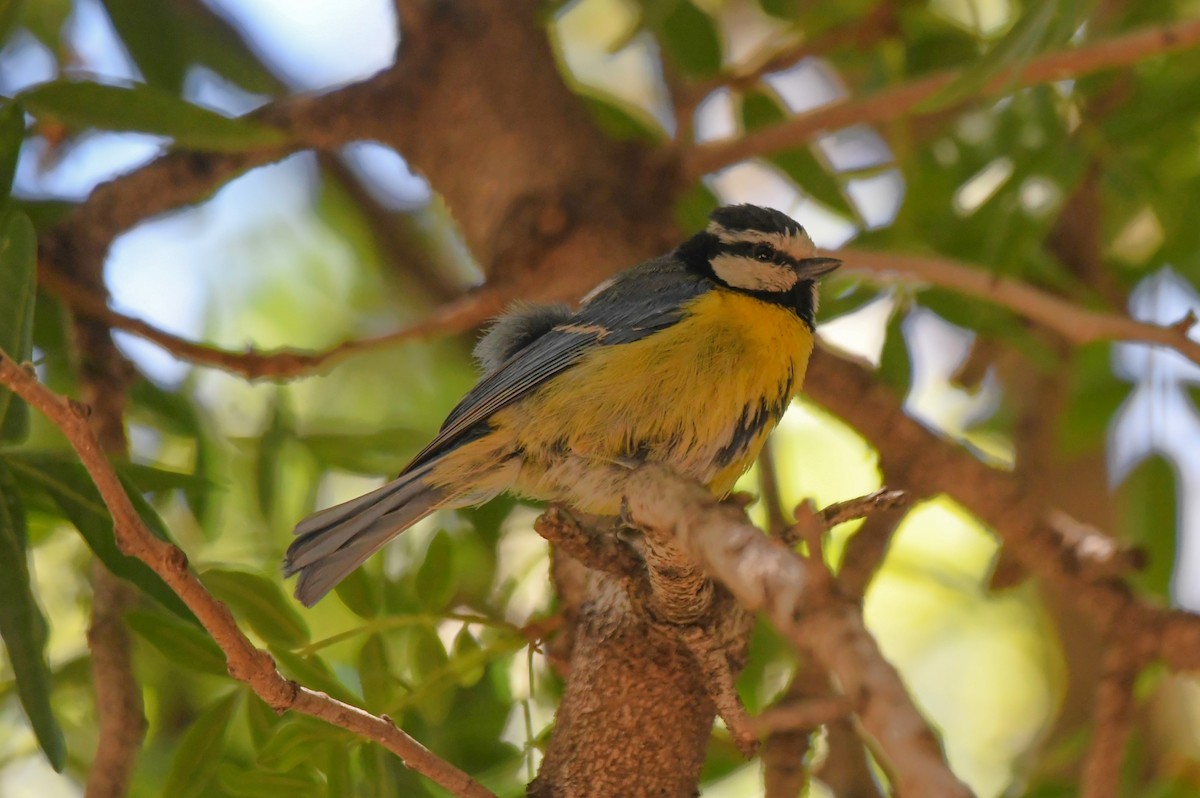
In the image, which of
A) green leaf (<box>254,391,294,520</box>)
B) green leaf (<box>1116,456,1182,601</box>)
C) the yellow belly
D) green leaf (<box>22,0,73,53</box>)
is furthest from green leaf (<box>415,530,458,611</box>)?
green leaf (<box>22,0,73,53</box>)

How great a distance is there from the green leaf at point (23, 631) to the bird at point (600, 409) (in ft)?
1.54

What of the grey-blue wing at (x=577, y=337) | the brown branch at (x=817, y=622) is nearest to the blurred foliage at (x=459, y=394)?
the grey-blue wing at (x=577, y=337)

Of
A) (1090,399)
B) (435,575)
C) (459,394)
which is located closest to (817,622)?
(435,575)

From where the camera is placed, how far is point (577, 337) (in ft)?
8.08

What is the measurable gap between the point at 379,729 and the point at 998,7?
368 cm

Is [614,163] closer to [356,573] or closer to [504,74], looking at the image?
[504,74]

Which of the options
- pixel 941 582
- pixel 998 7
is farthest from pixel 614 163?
pixel 998 7

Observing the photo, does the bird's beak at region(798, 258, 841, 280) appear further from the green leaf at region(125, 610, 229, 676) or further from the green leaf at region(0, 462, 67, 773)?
the green leaf at region(0, 462, 67, 773)

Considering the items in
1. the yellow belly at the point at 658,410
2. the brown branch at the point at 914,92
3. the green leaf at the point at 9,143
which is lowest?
the yellow belly at the point at 658,410

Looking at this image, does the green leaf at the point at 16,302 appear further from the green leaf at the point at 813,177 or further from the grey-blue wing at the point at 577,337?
the green leaf at the point at 813,177

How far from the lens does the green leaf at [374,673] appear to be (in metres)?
2.06

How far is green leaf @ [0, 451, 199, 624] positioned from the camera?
188cm

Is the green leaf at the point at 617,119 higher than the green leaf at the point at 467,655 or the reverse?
higher

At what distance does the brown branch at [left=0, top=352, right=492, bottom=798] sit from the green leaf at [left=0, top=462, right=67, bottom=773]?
0.43 m
